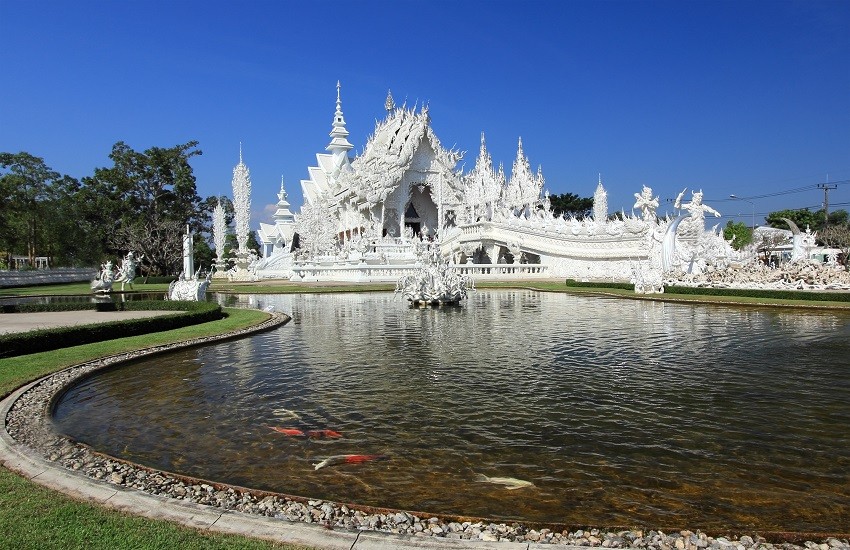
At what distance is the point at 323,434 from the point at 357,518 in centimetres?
236

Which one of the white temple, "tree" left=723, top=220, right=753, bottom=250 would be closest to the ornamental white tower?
the white temple

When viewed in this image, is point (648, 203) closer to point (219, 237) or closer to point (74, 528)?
point (74, 528)

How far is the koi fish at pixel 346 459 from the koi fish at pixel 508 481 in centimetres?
108

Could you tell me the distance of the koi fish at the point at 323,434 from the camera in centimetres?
673

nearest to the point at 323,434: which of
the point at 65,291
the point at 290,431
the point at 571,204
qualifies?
the point at 290,431

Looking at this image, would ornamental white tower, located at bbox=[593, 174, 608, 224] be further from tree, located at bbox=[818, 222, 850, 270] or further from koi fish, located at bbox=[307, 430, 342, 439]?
koi fish, located at bbox=[307, 430, 342, 439]

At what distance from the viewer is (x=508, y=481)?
5.42 m

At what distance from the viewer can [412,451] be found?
621 centimetres

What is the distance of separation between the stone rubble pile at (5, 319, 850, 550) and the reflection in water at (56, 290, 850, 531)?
1.20ft

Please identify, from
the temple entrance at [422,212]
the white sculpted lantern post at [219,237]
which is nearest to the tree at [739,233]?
the temple entrance at [422,212]

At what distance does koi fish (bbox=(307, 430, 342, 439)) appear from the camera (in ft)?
22.1

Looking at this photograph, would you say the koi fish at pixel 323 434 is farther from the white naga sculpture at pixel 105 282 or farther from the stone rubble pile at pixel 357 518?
the white naga sculpture at pixel 105 282

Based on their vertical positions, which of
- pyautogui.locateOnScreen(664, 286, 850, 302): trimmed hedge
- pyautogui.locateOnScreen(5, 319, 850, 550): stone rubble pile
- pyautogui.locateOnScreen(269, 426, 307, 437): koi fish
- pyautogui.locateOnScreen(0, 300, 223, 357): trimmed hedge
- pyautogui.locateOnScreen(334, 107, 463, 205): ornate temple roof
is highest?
pyautogui.locateOnScreen(334, 107, 463, 205): ornate temple roof

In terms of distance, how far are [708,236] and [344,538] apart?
3526cm
